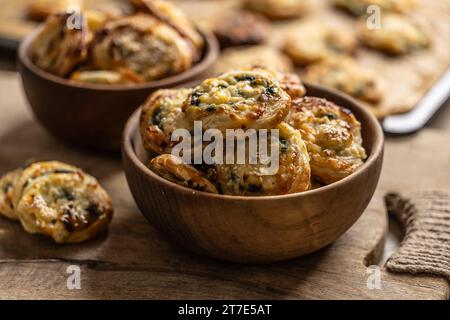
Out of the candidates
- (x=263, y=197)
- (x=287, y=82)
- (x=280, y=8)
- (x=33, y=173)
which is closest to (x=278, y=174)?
(x=263, y=197)

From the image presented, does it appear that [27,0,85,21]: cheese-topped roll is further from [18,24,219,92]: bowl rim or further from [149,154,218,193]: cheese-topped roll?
[149,154,218,193]: cheese-topped roll

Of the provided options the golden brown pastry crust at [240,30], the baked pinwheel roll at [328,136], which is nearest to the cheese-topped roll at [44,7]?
the golden brown pastry crust at [240,30]

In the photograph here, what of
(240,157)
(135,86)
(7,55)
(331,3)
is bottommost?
(7,55)

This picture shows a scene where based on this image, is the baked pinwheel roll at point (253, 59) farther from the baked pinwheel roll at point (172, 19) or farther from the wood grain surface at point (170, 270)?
the wood grain surface at point (170, 270)

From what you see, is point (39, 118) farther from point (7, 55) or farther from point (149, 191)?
point (7, 55)

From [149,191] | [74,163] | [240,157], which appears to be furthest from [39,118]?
[240,157]

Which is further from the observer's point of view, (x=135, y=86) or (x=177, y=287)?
(x=135, y=86)

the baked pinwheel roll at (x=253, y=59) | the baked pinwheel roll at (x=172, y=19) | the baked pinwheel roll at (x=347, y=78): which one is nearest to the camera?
the baked pinwheel roll at (x=172, y=19)
